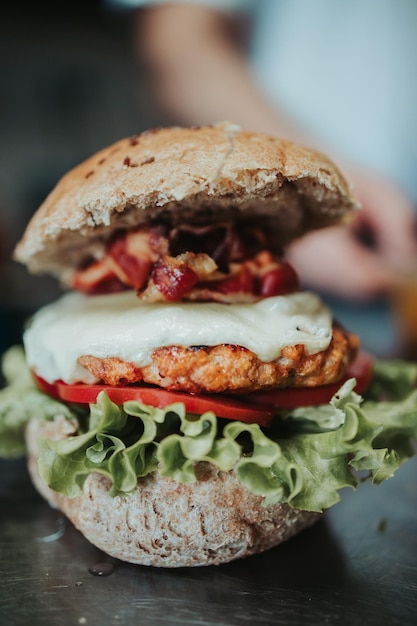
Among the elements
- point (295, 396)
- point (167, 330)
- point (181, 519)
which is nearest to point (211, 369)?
point (167, 330)

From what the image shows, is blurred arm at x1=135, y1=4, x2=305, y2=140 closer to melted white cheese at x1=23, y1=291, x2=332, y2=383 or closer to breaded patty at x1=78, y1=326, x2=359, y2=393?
melted white cheese at x1=23, y1=291, x2=332, y2=383

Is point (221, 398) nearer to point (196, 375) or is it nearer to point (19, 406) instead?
point (196, 375)

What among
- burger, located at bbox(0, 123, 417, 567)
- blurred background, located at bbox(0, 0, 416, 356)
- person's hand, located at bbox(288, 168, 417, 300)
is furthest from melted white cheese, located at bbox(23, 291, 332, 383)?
blurred background, located at bbox(0, 0, 416, 356)

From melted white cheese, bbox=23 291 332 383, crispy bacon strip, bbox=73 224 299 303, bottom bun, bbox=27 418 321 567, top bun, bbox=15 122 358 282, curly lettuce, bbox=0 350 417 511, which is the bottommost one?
bottom bun, bbox=27 418 321 567

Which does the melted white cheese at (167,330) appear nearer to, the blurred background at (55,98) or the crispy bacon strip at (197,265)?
the crispy bacon strip at (197,265)

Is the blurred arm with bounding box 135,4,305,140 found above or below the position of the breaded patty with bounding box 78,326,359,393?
above

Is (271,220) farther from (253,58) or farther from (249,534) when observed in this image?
(253,58)

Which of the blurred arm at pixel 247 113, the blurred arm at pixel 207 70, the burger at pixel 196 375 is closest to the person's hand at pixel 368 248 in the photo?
the blurred arm at pixel 247 113
